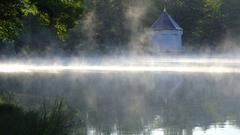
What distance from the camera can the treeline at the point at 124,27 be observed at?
60631 mm

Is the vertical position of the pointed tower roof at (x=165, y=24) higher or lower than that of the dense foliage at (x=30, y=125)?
higher

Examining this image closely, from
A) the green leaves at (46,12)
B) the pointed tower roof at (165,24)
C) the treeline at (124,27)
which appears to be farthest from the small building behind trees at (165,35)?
the green leaves at (46,12)

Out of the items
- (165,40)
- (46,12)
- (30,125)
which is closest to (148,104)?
(46,12)

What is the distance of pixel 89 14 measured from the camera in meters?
71.1

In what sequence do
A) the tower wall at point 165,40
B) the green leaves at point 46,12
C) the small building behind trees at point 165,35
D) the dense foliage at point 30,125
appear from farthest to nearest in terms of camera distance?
the tower wall at point 165,40
the small building behind trees at point 165,35
the green leaves at point 46,12
the dense foliage at point 30,125

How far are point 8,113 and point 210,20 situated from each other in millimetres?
73433

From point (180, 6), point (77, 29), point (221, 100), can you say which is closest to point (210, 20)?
point (180, 6)

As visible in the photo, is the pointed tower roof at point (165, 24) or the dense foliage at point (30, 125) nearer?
the dense foliage at point (30, 125)

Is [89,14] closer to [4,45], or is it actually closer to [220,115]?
[4,45]

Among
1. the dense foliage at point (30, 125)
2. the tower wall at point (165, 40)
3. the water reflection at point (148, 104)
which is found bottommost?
the dense foliage at point (30, 125)

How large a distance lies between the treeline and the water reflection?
770 inches

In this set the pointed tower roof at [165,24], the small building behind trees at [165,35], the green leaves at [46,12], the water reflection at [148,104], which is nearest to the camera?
the water reflection at [148,104]

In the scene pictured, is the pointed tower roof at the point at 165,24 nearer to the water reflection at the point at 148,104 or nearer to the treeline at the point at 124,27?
the treeline at the point at 124,27

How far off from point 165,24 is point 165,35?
1.75 meters
